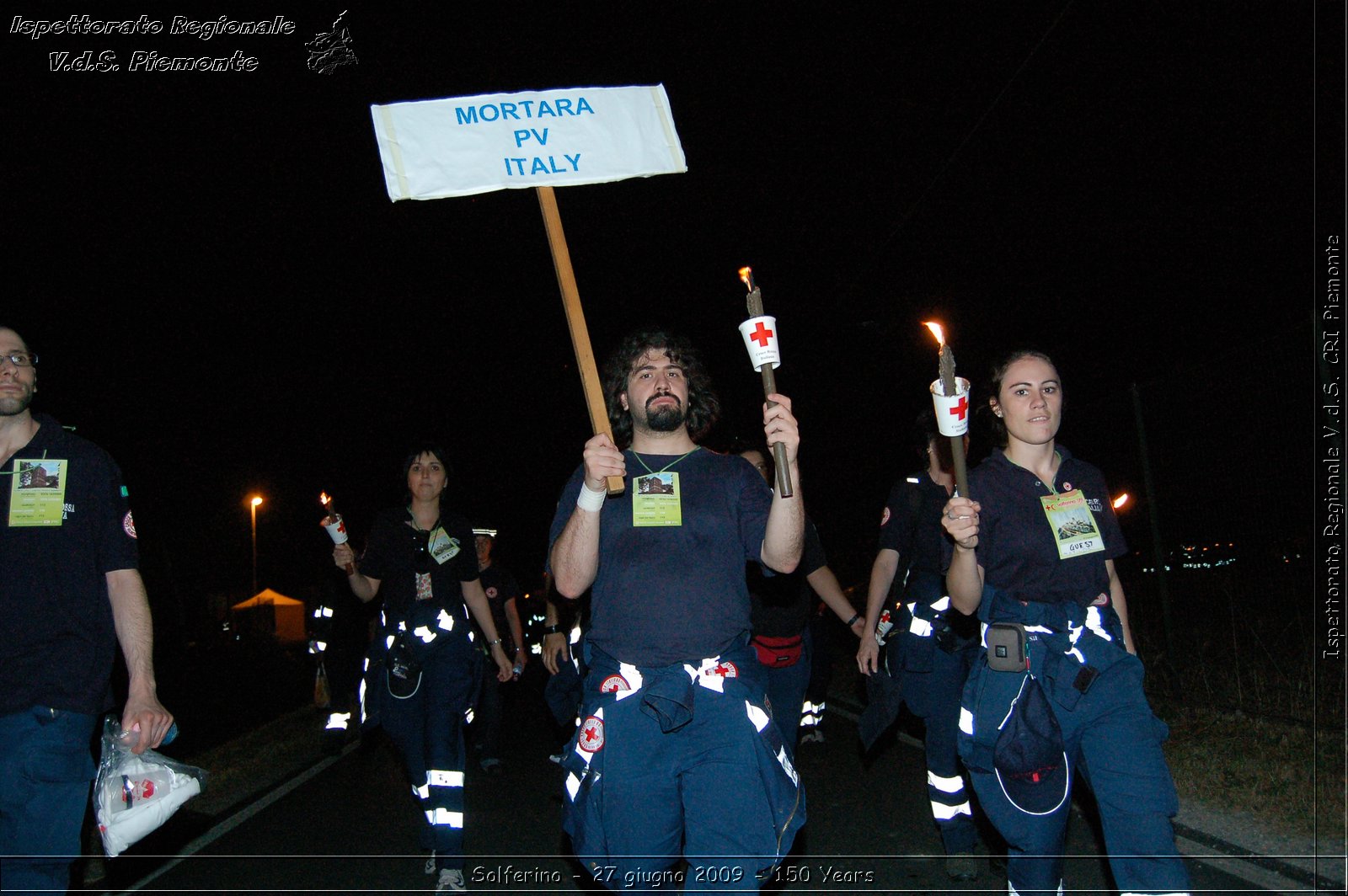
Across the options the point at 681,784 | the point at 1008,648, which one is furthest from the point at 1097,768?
the point at 681,784

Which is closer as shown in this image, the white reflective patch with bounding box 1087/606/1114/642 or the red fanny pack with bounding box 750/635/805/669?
the white reflective patch with bounding box 1087/606/1114/642

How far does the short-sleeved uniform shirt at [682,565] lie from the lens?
332 cm

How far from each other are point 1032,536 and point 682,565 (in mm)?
1375

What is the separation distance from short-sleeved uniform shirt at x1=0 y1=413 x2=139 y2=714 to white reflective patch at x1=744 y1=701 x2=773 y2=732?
2254 millimetres

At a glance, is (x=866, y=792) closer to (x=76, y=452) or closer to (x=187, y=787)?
(x=187, y=787)

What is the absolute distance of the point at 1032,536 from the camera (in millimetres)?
3758

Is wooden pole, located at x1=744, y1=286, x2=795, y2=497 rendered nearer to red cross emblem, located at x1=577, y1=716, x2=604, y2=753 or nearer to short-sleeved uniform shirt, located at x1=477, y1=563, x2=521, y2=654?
red cross emblem, located at x1=577, y1=716, x2=604, y2=753

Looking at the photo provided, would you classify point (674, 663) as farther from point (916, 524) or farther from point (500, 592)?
point (500, 592)

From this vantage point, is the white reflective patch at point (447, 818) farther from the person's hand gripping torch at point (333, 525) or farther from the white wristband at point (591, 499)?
the white wristband at point (591, 499)

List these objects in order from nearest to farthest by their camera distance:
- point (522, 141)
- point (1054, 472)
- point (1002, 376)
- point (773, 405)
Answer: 1. point (773, 405)
2. point (522, 141)
3. point (1054, 472)
4. point (1002, 376)

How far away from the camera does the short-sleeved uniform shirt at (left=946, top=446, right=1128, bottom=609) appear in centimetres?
371

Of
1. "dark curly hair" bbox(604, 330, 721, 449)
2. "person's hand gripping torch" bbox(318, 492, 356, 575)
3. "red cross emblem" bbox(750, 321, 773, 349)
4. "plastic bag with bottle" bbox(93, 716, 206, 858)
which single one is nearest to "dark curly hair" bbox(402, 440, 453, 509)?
"person's hand gripping torch" bbox(318, 492, 356, 575)

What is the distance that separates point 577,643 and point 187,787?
1539 mm

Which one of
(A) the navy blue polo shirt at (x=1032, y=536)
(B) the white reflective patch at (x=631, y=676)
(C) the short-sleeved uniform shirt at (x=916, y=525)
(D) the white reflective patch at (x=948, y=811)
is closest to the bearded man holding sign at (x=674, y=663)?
(B) the white reflective patch at (x=631, y=676)
